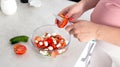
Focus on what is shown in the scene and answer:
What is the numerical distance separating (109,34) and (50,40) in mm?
264

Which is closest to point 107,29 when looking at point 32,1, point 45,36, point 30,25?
point 45,36

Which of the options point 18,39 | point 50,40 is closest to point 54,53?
point 50,40

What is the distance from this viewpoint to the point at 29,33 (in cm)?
104

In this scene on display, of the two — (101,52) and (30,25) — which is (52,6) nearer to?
(30,25)

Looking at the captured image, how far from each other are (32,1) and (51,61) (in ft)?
1.38

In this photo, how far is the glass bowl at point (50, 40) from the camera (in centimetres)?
92

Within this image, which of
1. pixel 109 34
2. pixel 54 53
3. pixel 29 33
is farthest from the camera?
pixel 29 33

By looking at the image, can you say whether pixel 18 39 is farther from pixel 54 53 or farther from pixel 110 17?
pixel 110 17

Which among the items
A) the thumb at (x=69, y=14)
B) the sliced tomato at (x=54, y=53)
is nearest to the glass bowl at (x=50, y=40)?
the sliced tomato at (x=54, y=53)

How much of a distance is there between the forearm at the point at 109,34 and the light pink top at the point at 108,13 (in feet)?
0.18

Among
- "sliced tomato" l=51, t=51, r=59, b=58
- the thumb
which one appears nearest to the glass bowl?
"sliced tomato" l=51, t=51, r=59, b=58

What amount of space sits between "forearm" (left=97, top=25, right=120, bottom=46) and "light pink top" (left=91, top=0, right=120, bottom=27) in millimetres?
56

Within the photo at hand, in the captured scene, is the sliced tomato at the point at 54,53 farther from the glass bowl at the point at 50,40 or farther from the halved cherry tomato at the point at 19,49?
the halved cherry tomato at the point at 19,49

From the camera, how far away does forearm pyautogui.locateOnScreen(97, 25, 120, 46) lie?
2.59 ft
